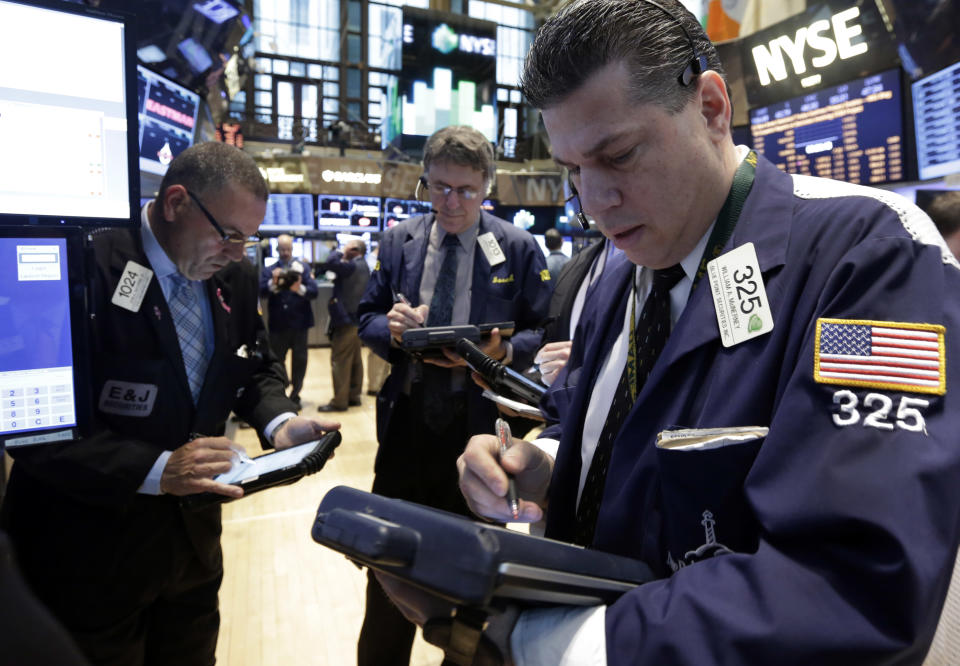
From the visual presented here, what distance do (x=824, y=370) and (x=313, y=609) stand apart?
275 cm

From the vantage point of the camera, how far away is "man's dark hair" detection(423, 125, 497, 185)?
2082 millimetres

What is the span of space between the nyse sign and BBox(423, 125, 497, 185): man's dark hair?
2.93 metres

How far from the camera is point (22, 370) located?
1055mm

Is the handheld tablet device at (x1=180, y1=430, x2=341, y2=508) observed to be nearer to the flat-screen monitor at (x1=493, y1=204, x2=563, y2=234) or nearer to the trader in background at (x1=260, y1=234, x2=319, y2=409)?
the trader in background at (x1=260, y1=234, x2=319, y2=409)

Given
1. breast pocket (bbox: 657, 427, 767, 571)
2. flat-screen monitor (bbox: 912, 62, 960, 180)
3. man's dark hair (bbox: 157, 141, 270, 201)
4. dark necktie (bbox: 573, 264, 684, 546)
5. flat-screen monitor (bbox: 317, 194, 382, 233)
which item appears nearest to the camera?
breast pocket (bbox: 657, 427, 767, 571)

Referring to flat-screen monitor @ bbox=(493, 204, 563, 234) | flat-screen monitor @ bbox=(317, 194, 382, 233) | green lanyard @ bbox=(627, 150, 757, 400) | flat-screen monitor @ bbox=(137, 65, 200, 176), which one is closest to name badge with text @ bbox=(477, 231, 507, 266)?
green lanyard @ bbox=(627, 150, 757, 400)

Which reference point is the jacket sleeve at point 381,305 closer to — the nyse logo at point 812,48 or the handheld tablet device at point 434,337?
the handheld tablet device at point 434,337

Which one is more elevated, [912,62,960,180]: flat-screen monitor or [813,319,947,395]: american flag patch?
[912,62,960,180]: flat-screen monitor

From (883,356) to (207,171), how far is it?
5.35ft

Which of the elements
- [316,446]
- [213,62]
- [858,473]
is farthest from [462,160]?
[213,62]

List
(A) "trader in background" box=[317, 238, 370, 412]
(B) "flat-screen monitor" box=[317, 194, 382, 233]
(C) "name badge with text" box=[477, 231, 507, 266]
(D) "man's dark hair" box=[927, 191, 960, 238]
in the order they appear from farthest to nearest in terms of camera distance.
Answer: (B) "flat-screen monitor" box=[317, 194, 382, 233] → (A) "trader in background" box=[317, 238, 370, 412] → (D) "man's dark hair" box=[927, 191, 960, 238] → (C) "name badge with text" box=[477, 231, 507, 266]

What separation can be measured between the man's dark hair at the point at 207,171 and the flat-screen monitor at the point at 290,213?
32.2 feet

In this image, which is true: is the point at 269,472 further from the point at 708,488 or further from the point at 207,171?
the point at 708,488

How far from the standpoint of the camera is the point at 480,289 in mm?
2236
